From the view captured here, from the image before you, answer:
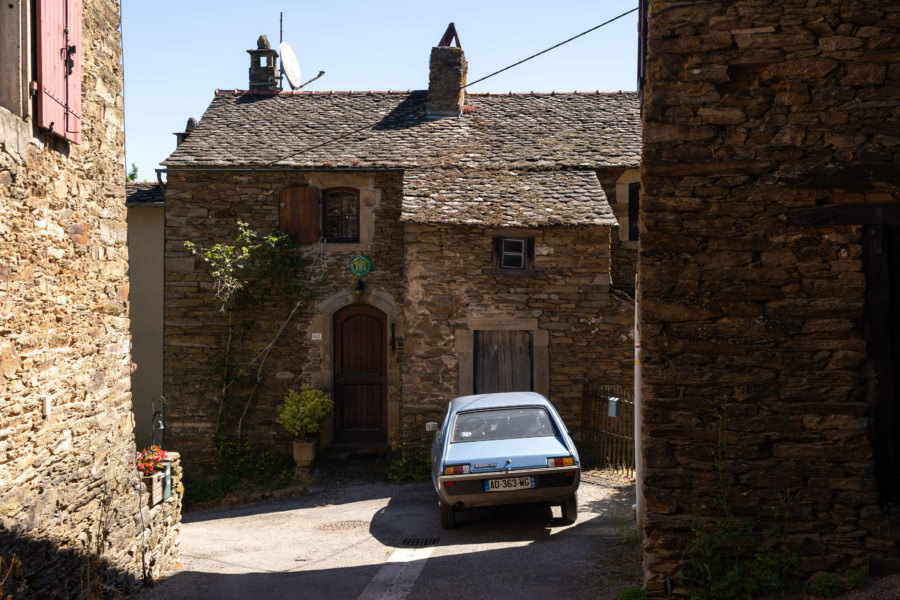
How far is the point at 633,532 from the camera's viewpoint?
7910 mm

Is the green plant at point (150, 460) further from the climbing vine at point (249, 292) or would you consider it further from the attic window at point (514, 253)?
the attic window at point (514, 253)

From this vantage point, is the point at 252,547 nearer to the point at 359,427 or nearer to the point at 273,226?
the point at 359,427

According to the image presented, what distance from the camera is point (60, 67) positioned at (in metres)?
6.03

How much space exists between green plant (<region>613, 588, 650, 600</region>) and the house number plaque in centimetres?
942

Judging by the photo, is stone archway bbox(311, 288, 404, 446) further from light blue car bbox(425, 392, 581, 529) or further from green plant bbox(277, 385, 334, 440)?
light blue car bbox(425, 392, 581, 529)

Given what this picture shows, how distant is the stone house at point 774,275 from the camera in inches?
210

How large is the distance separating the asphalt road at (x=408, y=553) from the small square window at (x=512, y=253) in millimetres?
3975

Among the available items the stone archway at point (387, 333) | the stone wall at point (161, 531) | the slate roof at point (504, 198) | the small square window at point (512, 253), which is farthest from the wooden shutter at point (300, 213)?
the stone wall at point (161, 531)

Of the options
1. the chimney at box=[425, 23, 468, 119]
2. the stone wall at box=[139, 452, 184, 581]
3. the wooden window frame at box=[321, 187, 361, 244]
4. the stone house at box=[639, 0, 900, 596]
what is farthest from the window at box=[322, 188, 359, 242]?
the stone house at box=[639, 0, 900, 596]

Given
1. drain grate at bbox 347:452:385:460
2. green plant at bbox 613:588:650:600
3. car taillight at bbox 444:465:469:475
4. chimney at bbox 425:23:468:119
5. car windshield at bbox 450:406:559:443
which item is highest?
chimney at bbox 425:23:468:119

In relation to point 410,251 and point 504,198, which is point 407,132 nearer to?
point 504,198

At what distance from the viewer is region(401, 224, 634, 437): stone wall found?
13156 mm

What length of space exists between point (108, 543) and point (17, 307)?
252cm

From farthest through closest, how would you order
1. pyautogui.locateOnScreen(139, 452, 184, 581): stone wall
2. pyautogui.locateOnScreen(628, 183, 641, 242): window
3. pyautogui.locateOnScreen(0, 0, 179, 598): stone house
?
pyautogui.locateOnScreen(628, 183, 641, 242): window < pyautogui.locateOnScreen(139, 452, 184, 581): stone wall < pyautogui.locateOnScreen(0, 0, 179, 598): stone house
